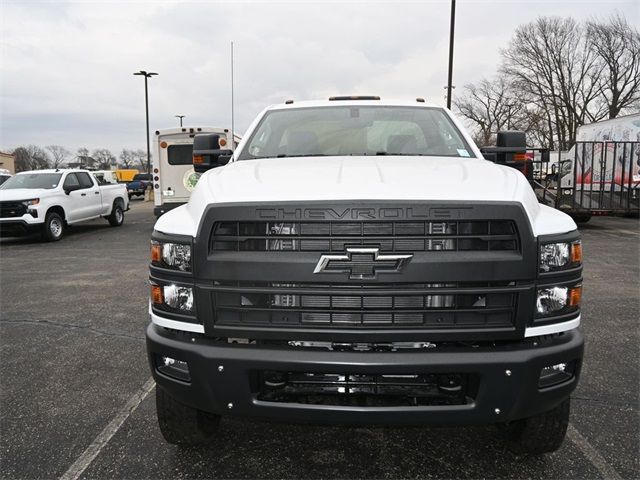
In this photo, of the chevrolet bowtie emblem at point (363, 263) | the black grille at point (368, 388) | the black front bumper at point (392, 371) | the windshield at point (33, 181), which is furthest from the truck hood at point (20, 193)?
the chevrolet bowtie emblem at point (363, 263)

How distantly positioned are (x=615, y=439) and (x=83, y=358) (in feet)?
13.0

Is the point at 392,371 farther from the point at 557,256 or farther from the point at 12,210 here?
the point at 12,210

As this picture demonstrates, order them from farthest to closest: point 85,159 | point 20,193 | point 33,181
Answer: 1. point 85,159
2. point 33,181
3. point 20,193

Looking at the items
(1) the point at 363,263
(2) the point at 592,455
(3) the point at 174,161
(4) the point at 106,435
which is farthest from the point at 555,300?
(3) the point at 174,161

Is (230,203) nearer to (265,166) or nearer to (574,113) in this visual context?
(265,166)

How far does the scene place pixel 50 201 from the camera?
38.8 ft

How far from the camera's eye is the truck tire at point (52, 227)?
11.7 meters

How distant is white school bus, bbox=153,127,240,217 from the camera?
12.9m

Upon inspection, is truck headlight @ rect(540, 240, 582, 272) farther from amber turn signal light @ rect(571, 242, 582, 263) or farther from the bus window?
the bus window

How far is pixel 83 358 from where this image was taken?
418 cm

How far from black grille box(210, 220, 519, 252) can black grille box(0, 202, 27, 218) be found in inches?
440

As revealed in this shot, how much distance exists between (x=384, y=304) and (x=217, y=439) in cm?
146

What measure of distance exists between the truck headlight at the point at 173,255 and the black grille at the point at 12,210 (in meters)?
10.9

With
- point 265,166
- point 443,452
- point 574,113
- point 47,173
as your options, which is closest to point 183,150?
point 47,173
